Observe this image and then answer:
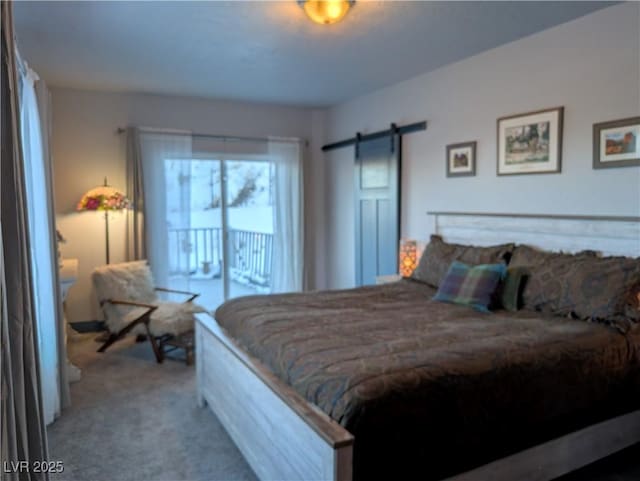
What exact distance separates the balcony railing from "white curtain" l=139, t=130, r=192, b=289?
0.04 ft

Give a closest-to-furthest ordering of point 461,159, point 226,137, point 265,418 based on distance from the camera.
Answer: point 265,418 → point 461,159 → point 226,137

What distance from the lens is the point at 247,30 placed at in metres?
3.06

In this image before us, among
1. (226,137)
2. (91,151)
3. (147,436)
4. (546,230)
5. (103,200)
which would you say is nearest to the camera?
(147,436)

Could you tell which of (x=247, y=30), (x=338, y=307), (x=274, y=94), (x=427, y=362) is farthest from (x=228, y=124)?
(x=427, y=362)

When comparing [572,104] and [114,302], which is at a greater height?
[572,104]

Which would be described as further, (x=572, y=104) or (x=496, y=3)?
(x=572, y=104)

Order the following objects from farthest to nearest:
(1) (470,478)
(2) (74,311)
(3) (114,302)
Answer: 1. (2) (74,311)
2. (3) (114,302)
3. (1) (470,478)

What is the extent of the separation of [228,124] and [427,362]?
165 inches

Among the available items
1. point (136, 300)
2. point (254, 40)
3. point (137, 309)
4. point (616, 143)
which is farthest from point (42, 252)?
point (616, 143)

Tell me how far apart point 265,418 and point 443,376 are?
81cm

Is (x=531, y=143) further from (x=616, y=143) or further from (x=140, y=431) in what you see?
(x=140, y=431)

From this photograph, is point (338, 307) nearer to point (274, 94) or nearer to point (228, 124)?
point (274, 94)

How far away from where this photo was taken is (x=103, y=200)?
14.4 feet

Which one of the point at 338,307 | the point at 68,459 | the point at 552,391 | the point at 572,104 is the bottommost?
the point at 68,459
